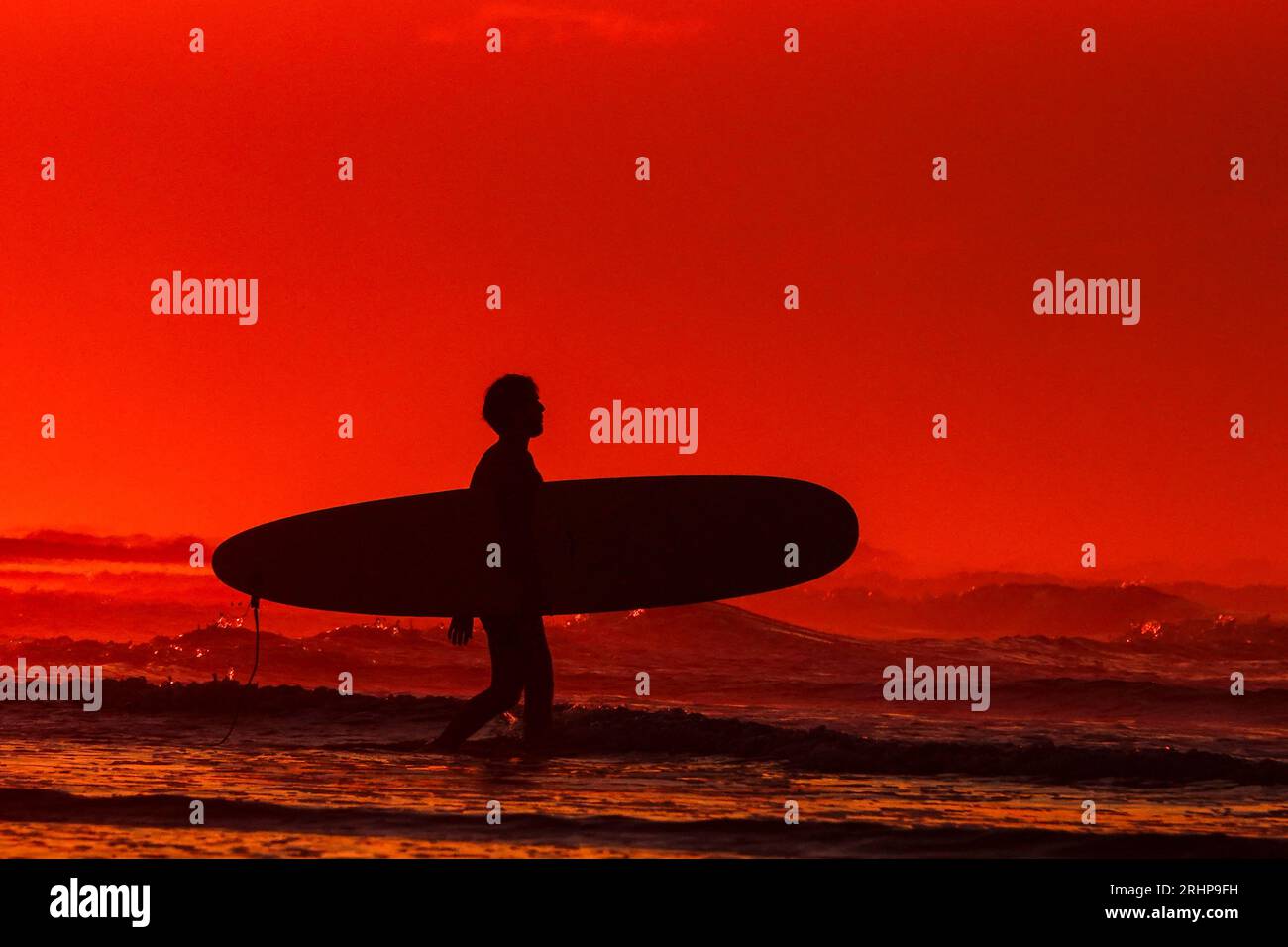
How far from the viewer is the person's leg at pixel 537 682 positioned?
7.23 m

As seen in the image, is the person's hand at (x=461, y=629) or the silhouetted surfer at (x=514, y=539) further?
the person's hand at (x=461, y=629)

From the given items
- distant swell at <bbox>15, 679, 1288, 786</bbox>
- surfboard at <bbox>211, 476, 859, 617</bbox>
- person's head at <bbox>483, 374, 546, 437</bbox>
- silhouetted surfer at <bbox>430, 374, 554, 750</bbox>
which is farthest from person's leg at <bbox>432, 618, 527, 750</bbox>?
surfboard at <bbox>211, 476, 859, 617</bbox>

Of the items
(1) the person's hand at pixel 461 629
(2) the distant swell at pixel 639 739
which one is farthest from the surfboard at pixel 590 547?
(1) the person's hand at pixel 461 629

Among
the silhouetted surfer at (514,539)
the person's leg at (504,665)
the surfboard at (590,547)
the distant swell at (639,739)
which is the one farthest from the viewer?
the surfboard at (590,547)

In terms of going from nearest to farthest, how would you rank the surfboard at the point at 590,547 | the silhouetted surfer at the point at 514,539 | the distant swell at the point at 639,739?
1. the silhouetted surfer at the point at 514,539
2. the distant swell at the point at 639,739
3. the surfboard at the point at 590,547

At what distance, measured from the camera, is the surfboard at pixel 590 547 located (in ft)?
28.8

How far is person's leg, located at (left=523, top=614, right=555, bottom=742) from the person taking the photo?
7230 mm

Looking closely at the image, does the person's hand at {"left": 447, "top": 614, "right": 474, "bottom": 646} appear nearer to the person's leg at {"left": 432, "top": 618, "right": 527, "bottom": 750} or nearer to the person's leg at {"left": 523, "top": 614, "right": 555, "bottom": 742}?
the person's leg at {"left": 432, "top": 618, "right": 527, "bottom": 750}

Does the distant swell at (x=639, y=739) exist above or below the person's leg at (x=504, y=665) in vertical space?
below

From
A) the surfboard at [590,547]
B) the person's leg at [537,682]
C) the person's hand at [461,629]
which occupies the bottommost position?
the person's leg at [537,682]

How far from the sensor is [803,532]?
8945mm

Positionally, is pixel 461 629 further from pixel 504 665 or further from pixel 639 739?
pixel 639 739

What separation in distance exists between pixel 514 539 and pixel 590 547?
1691 millimetres

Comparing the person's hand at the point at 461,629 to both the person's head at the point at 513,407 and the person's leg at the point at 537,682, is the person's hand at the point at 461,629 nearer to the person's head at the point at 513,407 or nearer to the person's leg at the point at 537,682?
the person's leg at the point at 537,682
